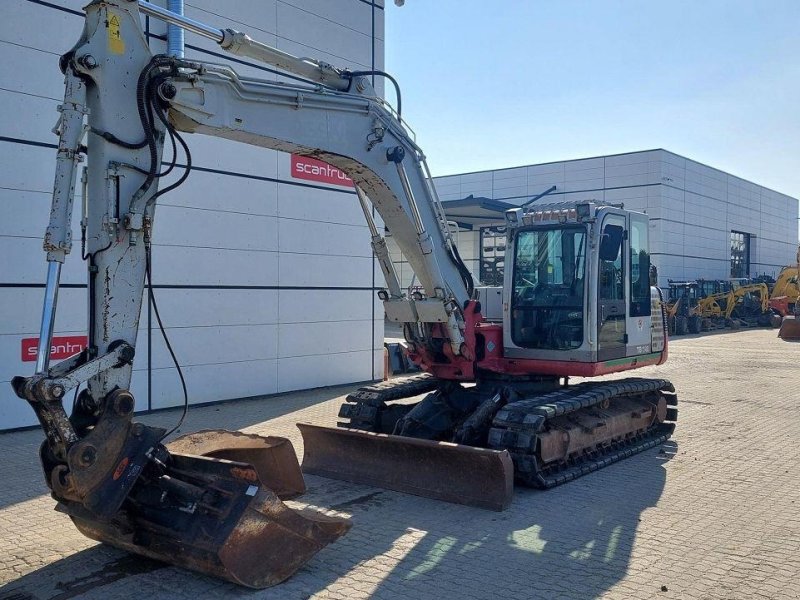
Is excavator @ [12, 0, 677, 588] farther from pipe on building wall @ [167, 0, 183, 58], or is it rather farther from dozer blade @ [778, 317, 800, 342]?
dozer blade @ [778, 317, 800, 342]

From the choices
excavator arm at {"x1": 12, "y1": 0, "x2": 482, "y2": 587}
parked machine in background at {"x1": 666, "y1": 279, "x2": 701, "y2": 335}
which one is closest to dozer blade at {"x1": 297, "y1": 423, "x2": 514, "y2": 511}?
excavator arm at {"x1": 12, "y1": 0, "x2": 482, "y2": 587}

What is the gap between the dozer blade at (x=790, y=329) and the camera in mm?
26766

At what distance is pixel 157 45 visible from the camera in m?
11.9

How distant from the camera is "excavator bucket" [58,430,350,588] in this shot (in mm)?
4926

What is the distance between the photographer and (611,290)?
28.7ft

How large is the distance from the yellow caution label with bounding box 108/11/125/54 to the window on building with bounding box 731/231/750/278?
41968 mm

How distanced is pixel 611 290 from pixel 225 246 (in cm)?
676

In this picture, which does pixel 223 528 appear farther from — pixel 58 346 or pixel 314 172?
pixel 314 172

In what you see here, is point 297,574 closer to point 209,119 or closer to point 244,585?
point 244,585

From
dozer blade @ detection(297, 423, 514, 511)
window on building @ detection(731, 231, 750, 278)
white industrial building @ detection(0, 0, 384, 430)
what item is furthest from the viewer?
window on building @ detection(731, 231, 750, 278)

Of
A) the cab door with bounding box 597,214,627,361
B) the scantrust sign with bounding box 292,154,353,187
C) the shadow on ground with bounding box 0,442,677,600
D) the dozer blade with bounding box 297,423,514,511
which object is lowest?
the shadow on ground with bounding box 0,442,677,600

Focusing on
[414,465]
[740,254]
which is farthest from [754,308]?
[414,465]

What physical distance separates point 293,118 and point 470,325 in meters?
3.11

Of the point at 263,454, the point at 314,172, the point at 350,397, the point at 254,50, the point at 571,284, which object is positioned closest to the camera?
the point at 254,50
